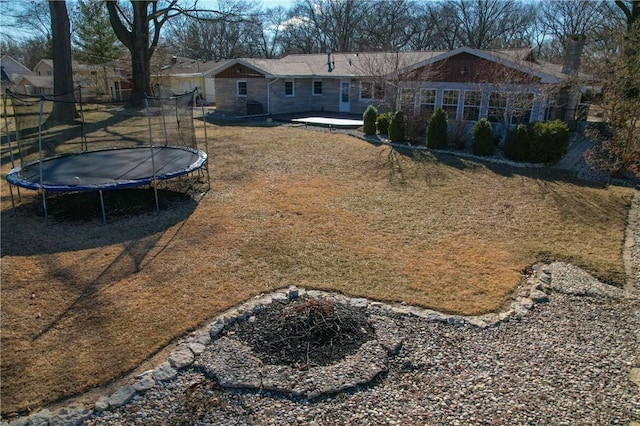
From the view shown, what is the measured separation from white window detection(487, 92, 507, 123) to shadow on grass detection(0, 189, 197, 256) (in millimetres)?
11511

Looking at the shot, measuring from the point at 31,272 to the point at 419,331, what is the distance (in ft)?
17.2

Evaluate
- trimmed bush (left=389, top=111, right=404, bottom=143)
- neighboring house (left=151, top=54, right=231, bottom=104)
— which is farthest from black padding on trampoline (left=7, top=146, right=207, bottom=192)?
neighboring house (left=151, top=54, right=231, bottom=104)

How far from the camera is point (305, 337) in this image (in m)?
4.36

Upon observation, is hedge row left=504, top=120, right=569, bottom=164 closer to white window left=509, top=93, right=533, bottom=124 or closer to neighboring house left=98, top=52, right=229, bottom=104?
white window left=509, top=93, right=533, bottom=124

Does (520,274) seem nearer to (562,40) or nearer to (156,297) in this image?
(156,297)

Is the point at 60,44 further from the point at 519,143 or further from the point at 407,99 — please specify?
the point at 519,143

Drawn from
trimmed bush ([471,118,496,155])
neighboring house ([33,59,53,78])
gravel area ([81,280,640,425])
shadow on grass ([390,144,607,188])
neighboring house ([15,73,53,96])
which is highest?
neighboring house ([33,59,53,78])

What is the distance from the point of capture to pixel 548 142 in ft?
38.6

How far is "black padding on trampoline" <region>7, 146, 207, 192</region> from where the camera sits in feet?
25.0

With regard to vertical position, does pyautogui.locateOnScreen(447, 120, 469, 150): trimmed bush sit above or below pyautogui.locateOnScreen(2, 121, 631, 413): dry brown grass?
above

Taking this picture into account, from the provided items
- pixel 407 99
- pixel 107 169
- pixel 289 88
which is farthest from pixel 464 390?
pixel 289 88

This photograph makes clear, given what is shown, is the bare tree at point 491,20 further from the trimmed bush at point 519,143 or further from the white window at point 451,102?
the trimmed bush at point 519,143

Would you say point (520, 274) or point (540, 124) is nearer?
point (520, 274)

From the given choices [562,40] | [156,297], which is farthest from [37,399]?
[562,40]
